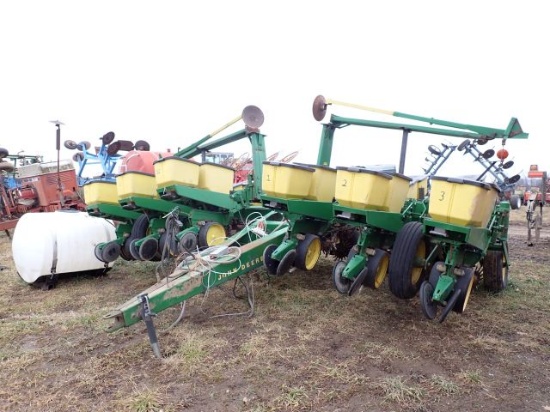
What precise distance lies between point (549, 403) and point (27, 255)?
5.47 m

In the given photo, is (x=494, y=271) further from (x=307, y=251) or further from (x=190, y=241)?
(x=190, y=241)

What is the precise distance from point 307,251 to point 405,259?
0.94m

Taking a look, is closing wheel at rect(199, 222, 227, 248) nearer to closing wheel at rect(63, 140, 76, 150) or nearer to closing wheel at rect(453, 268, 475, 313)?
closing wheel at rect(453, 268, 475, 313)

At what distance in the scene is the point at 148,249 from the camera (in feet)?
16.3

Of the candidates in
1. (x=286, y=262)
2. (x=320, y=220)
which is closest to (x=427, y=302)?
(x=286, y=262)

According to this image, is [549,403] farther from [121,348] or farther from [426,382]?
[121,348]

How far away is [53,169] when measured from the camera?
32.9ft

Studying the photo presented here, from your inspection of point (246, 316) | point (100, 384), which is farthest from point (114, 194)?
point (100, 384)

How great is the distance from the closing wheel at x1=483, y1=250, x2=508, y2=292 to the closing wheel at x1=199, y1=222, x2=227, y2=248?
2.94m

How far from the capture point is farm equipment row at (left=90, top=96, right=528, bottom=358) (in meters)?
3.12

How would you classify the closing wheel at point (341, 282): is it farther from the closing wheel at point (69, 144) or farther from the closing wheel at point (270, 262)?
the closing wheel at point (69, 144)

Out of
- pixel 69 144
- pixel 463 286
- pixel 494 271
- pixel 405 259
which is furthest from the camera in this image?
pixel 69 144

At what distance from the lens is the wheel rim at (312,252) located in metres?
3.92

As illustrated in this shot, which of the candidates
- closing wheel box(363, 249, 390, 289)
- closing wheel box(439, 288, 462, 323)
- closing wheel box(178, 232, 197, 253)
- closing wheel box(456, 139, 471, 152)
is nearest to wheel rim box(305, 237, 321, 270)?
closing wheel box(363, 249, 390, 289)
